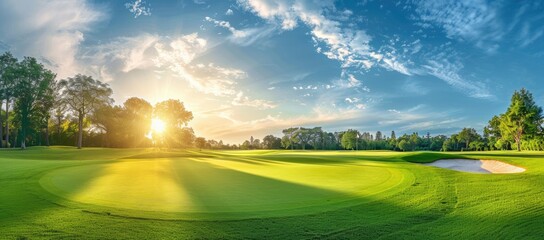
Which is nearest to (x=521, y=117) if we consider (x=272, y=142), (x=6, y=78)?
(x=272, y=142)

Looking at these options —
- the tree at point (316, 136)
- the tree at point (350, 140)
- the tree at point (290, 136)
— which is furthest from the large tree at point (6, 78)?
the tree at point (316, 136)

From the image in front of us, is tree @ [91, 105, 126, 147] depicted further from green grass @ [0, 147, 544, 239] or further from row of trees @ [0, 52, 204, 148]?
green grass @ [0, 147, 544, 239]

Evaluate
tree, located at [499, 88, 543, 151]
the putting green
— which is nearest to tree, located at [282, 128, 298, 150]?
tree, located at [499, 88, 543, 151]

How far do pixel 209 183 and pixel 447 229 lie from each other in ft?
23.0

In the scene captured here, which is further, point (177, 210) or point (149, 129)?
point (149, 129)

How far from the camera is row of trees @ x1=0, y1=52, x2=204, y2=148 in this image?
153ft

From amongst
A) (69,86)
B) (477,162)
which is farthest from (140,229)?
(69,86)

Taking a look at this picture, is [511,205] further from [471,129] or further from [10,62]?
[471,129]

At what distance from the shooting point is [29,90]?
152 feet

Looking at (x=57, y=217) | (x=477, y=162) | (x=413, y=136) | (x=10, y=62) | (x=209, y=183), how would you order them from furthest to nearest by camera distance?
(x=413, y=136) < (x=10, y=62) < (x=477, y=162) < (x=209, y=183) < (x=57, y=217)

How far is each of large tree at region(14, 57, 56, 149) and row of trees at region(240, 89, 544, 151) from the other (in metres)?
56.3

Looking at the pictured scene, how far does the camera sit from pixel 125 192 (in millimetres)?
8492

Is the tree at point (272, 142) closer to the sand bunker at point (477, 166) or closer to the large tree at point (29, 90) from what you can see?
the large tree at point (29, 90)

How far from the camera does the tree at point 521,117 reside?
5050 centimetres
